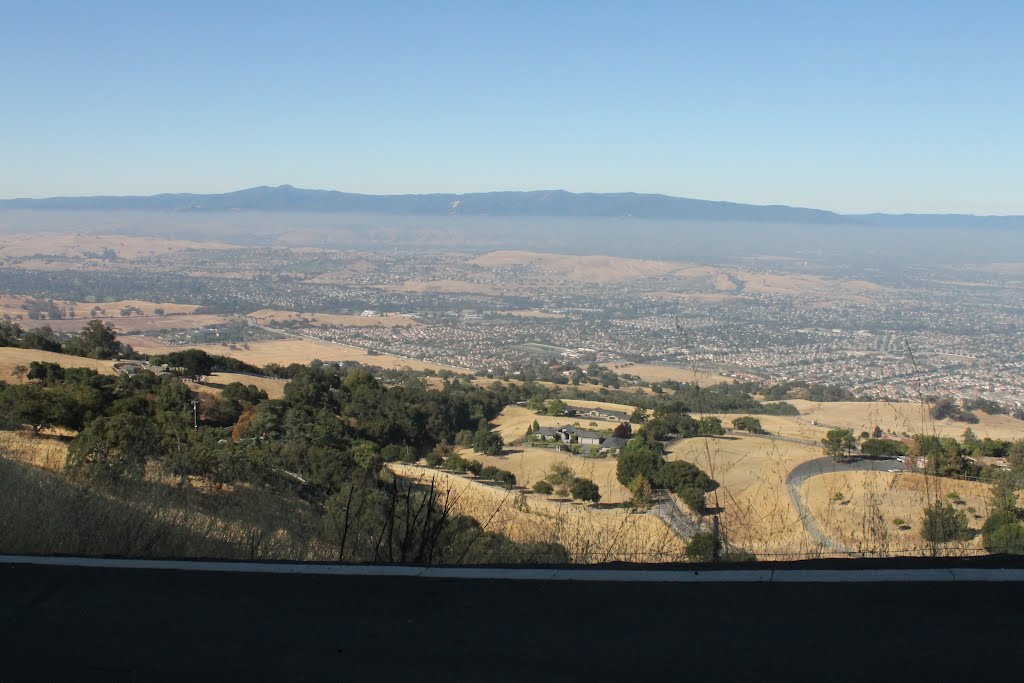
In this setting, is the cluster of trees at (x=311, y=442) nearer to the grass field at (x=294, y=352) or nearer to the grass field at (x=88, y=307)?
the grass field at (x=294, y=352)

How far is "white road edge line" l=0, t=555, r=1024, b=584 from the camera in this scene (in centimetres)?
368

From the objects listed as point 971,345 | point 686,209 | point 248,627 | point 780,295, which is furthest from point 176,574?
point 686,209

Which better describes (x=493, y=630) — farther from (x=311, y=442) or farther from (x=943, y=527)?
(x=311, y=442)

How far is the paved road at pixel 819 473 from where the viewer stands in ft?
17.6

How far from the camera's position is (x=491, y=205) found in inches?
7013

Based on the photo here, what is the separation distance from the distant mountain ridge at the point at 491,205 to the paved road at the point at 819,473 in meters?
156

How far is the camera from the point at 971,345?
41.2 m

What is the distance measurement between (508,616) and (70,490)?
149 inches

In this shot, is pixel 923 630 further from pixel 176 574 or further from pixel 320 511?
pixel 320 511

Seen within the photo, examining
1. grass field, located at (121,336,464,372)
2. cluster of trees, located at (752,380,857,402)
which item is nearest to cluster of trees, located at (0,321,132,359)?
grass field, located at (121,336,464,372)

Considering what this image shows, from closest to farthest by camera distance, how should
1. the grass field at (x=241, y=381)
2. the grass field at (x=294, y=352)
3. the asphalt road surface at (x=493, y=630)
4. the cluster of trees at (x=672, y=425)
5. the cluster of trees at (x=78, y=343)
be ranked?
the asphalt road surface at (x=493, y=630) < the cluster of trees at (x=672, y=425) < the grass field at (x=241, y=381) < the cluster of trees at (x=78, y=343) < the grass field at (x=294, y=352)

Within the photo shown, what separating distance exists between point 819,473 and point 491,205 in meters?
172

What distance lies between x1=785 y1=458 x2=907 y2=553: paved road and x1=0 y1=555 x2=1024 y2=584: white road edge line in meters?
1.08

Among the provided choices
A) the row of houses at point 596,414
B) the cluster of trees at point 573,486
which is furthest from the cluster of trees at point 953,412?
the cluster of trees at point 573,486
